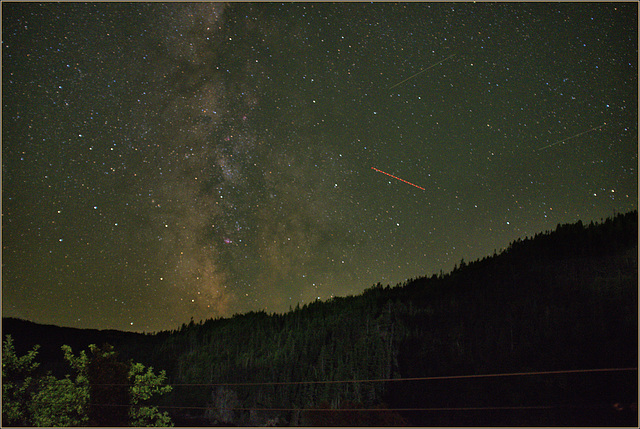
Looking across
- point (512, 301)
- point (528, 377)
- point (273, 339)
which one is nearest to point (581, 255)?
point (512, 301)

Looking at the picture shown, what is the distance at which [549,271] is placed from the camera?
4728 cm

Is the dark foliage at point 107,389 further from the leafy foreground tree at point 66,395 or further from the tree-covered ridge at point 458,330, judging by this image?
the tree-covered ridge at point 458,330

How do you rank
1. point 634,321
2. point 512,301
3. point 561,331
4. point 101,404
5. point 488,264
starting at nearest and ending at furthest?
1. point 101,404
2. point 634,321
3. point 561,331
4. point 512,301
5. point 488,264

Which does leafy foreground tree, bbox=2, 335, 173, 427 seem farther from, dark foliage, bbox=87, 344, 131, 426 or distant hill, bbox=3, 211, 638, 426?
distant hill, bbox=3, 211, 638, 426

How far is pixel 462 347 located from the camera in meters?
44.6

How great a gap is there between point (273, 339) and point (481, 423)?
88.6 ft

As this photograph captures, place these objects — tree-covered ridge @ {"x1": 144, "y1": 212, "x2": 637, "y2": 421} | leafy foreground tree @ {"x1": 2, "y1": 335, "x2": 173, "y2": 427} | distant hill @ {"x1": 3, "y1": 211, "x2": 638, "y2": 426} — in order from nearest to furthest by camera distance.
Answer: leafy foreground tree @ {"x1": 2, "y1": 335, "x2": 173, "y2": 427}, distant hill @ {"x1": 3, "y1": 211, "x2": 638, "y2": 426}, tree-covered ridge @ {"x1": 144, "y1": 212, "x2": 637, "y2": 421}

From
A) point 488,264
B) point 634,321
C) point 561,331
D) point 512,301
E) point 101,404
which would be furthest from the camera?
point 488,264

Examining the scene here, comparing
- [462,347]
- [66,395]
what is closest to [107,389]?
[66,395]

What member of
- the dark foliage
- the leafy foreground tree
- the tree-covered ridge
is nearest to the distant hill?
the tree-covered ridge

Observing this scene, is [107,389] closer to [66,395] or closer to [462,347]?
[66,395]

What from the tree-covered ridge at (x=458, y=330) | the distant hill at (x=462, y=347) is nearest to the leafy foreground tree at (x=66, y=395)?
the distant hill at (x=462, y=347)

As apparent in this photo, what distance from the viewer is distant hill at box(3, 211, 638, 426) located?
36469 mm

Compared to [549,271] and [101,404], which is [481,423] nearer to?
[549,271]
